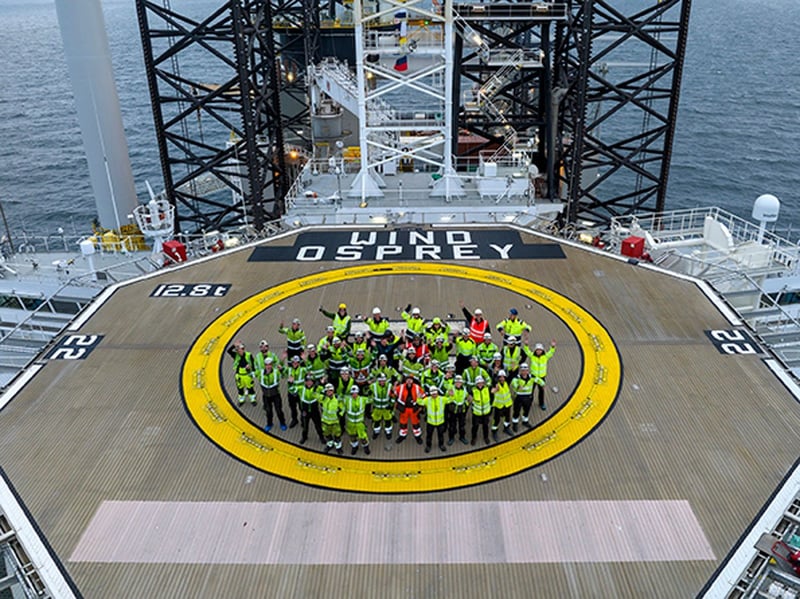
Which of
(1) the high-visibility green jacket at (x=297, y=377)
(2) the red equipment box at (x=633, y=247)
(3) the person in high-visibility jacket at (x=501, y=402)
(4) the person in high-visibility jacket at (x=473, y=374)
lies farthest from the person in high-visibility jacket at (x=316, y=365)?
(2) the red equipment box at (x=633, y=247)

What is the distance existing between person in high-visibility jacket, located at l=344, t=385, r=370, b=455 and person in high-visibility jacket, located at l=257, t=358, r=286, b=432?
1.90m

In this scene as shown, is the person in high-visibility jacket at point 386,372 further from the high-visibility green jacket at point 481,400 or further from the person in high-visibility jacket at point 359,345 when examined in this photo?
the high-visibility green jacket at point 481,400

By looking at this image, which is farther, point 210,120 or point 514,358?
point 210,120

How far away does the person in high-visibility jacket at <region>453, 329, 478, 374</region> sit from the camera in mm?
17125

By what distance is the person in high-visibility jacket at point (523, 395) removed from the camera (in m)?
15.7

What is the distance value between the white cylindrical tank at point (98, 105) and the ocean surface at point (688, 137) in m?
16.7

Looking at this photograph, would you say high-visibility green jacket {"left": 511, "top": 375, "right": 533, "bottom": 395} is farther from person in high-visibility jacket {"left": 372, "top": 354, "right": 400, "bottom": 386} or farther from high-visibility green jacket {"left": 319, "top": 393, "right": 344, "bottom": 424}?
high-visibility green jacket {"left": 319, "top": 393, "right": 344, "bottom": 424}

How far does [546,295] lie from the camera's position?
75.4ft

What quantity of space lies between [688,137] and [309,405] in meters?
66.6

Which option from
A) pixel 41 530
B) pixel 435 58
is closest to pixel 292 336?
pixel 41 530

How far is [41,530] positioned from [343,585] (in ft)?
21.0

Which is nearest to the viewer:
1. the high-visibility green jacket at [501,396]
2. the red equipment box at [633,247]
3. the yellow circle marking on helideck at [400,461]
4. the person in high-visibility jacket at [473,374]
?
the yellow circle marking on helideck at [400,461]

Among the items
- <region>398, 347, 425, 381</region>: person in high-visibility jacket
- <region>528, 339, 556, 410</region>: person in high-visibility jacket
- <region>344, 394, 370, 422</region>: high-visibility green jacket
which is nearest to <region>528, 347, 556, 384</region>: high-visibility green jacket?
<region>528, 339, 556, 410</region>: person in high-visibility jacket

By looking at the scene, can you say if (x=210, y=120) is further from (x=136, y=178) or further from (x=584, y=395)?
(x=584, y=395)
